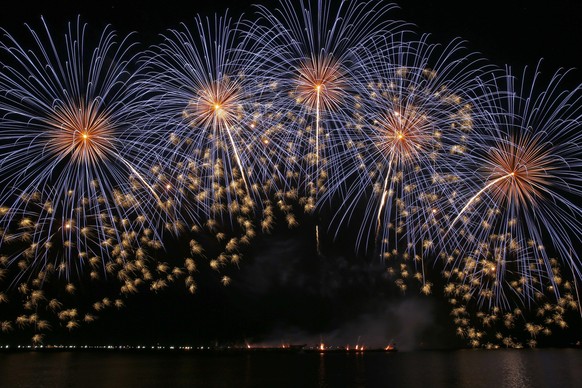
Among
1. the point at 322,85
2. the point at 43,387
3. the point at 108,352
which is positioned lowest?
the point at 43,387

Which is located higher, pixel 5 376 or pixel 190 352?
pixel 190 352

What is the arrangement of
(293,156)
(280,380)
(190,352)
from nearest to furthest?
(293,156)
(280,380)
(190,352)

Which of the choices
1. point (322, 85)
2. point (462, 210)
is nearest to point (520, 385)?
point (462, 210)

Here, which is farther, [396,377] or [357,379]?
[396,377]

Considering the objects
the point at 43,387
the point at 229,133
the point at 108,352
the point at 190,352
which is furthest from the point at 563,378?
the point at 108,352

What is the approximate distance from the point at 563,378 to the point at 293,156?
24.9 m

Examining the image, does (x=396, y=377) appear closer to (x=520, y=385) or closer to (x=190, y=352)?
(x=520, y=385)

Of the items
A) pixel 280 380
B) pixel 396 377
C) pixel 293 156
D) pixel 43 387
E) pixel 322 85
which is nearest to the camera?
pixel 322 85

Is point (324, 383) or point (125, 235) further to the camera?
point (324, 383)

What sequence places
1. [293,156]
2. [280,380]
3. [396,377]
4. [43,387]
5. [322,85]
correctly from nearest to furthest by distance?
1. [322,85]
2. [293,156]
3. [43,387]
4. [280,380]
5. [396,377]

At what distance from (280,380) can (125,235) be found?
14.6 m

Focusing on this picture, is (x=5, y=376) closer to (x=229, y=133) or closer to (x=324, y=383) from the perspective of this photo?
(x=324, y=383)

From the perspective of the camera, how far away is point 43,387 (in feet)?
88.4

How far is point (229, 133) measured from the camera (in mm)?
20469
